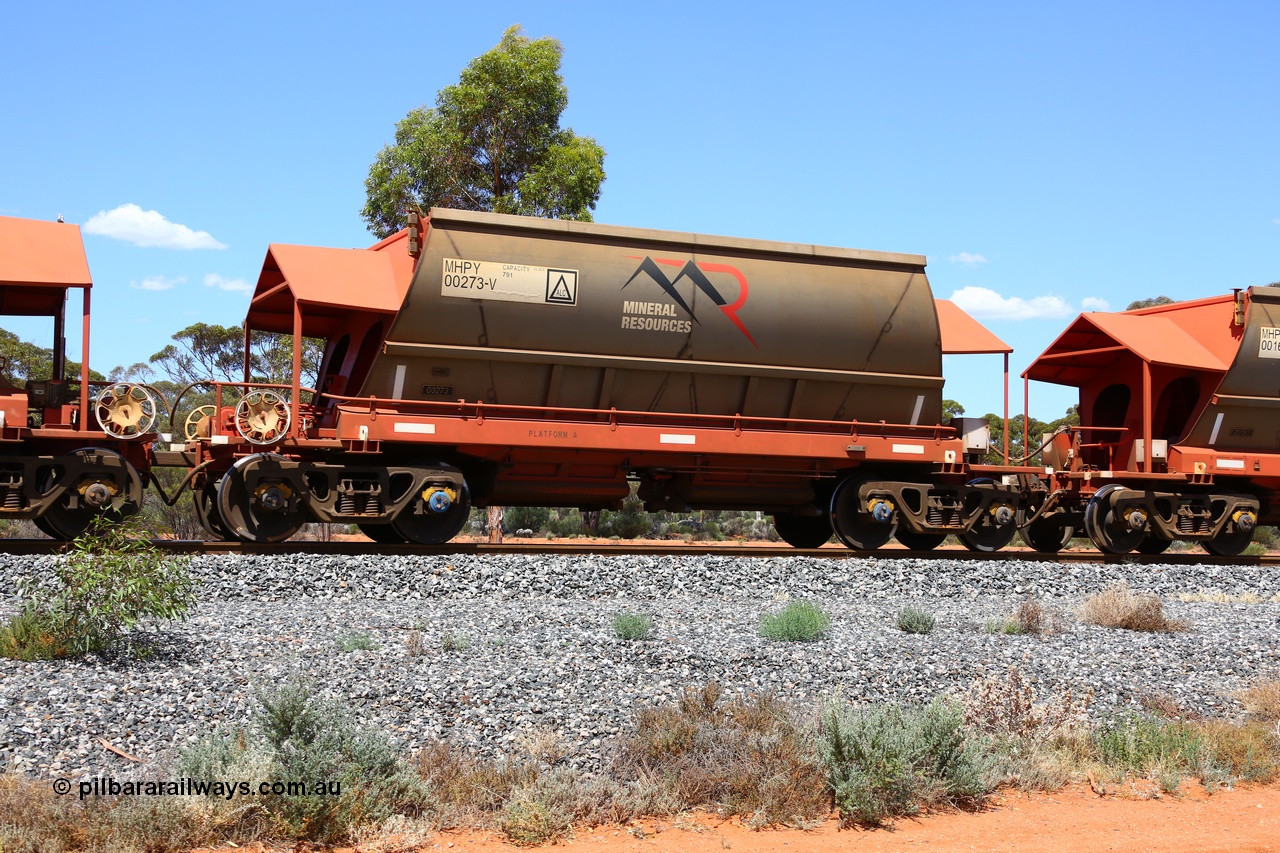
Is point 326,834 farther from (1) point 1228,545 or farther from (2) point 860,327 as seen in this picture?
(1) point 1228,545

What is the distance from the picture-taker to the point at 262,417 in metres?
12.5

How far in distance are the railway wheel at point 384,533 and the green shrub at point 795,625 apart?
5652mm

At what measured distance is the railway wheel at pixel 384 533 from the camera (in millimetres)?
13477

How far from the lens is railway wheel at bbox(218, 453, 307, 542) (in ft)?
40.5

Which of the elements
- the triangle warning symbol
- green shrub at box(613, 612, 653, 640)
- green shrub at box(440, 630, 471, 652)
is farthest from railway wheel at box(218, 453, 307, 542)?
green shrub at box(613, 612, 653, 640)

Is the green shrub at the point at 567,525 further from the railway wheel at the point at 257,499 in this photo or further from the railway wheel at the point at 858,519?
the railway wheel at the point at 257,499

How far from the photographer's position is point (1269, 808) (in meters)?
6.29

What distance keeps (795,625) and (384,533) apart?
651cm

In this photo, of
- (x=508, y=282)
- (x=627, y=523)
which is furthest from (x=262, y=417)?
(x=627, y=523)

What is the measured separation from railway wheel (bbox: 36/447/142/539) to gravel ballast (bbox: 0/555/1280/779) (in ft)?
4.17

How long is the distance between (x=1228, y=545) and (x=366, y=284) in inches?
522

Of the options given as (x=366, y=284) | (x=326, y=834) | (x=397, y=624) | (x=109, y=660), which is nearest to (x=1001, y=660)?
(x=397, y=624)

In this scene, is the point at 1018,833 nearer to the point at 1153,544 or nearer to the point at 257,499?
the point at 257,499

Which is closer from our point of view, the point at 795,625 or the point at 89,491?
the point at 795,625
